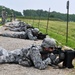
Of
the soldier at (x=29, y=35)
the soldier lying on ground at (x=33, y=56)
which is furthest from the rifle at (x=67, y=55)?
the soldier at (x=29, y=35)

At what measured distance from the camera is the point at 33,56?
1052cm

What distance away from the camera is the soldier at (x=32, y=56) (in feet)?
34.1

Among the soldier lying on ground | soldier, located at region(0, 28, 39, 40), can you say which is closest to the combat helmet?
the soldier lying on ground

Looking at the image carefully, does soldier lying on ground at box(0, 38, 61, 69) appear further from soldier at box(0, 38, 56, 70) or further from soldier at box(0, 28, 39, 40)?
soldier at box(0, 28, 39, 40)

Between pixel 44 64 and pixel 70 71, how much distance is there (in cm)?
81

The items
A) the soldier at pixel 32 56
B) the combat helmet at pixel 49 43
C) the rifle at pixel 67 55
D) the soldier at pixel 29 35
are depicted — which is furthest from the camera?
the soldier at pixel 29 35

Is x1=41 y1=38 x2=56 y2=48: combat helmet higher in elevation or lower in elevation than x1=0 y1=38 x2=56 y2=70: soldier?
higher

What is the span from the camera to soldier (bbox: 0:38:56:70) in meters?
10.4

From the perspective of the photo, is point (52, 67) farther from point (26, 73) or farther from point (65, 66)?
point (26, 73)

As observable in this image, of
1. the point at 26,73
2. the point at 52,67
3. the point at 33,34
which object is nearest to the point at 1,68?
the point at 26,73

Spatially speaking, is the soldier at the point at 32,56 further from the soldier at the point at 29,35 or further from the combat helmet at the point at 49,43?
the soldier at the point at 29,35

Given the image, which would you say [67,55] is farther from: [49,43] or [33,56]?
[33,56]

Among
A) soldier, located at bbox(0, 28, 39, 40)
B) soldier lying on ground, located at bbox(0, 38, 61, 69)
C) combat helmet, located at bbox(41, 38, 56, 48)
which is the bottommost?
soldier, located at bbox(0, 28, 39, 40)

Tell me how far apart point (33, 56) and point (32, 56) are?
0.05 m
